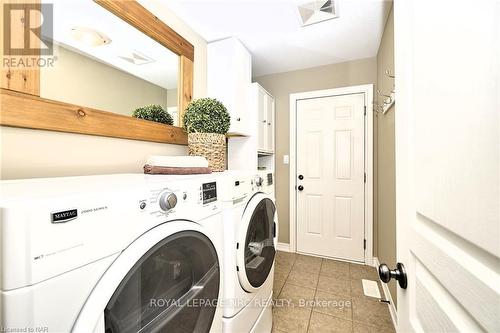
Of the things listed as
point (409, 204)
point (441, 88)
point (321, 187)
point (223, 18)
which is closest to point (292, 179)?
point (321, 187)

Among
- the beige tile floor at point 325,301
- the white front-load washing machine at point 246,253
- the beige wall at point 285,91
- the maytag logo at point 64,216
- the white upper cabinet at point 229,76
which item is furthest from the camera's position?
the beige wall at point 285,91

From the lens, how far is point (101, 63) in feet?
4.03

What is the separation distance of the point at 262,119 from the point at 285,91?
65 cm

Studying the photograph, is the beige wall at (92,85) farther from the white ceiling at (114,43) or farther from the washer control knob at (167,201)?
the washer control knob at (167,201)

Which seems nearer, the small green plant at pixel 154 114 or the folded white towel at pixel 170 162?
the folded white towel at pixel 170 162

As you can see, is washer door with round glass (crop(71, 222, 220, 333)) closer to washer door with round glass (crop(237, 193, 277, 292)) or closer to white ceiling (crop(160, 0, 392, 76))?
washer door with round glass (crop(237, 193, 277, 292))

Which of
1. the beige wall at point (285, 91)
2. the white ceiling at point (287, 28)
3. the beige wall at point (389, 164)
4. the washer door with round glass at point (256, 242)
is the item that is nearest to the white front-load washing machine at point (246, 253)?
the washer door with round glass at point (256, 242)

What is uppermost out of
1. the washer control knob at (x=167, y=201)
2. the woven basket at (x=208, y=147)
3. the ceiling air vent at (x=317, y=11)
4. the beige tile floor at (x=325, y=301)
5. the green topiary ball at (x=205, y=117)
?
the ceiling air vent at (x=317, y=11)

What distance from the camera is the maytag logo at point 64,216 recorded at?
40cm

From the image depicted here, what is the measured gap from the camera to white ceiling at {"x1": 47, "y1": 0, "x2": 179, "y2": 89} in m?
1.06

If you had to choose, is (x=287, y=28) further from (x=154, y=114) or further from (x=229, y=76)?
(x=154, y=114)

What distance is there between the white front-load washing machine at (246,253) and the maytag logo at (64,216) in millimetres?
562

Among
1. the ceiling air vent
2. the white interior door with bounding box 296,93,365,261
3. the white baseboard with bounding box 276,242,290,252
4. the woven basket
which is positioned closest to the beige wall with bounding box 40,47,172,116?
the woven basket

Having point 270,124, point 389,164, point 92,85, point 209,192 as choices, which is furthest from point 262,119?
point 209,192
